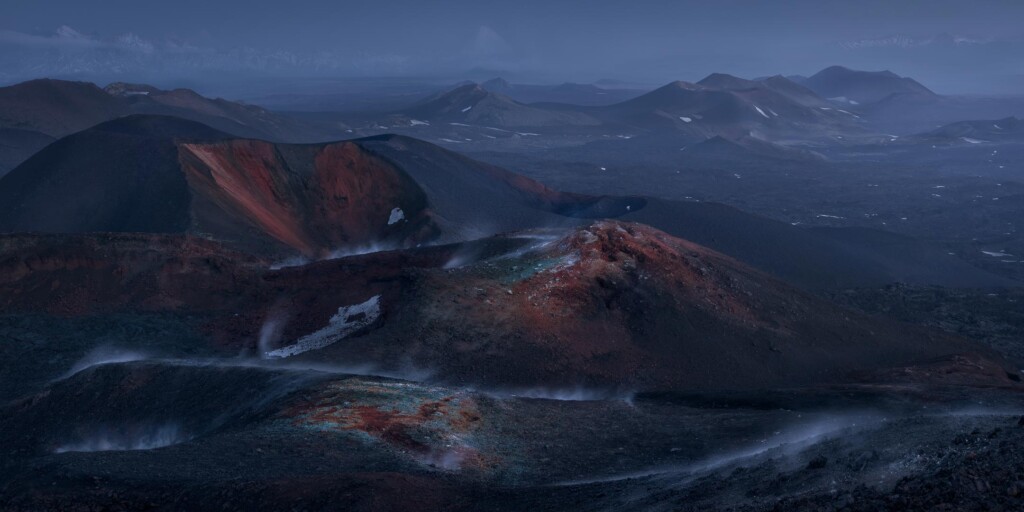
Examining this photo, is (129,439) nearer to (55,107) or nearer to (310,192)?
(310,192)

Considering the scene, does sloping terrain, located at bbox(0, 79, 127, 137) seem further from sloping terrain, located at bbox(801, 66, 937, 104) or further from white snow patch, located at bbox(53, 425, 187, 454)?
sloping terrain, located at bbox(801, 66, 937, 104)

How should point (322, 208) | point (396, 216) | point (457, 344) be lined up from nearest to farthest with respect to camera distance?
point (457, 344), point (322, 208), point (396, 216)

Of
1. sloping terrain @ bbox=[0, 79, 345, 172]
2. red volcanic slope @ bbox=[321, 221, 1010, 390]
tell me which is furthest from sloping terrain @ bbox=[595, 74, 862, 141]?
red volcanic slope @ bbox=[321, 221, 1010, 390]

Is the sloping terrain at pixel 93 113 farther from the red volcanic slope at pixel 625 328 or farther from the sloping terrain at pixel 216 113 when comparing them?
the red volcanic slope at pixel 625 328

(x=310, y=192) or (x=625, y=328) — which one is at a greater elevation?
(x=310, y=192)

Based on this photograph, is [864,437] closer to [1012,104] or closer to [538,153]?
[538,153]

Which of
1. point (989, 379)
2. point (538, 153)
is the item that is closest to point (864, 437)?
point (989, 379)

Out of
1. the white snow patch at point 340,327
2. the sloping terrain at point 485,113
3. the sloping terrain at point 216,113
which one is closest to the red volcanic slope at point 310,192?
the white snow patch at point 340,327

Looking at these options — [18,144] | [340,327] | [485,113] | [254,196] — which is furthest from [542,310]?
[485,113]
